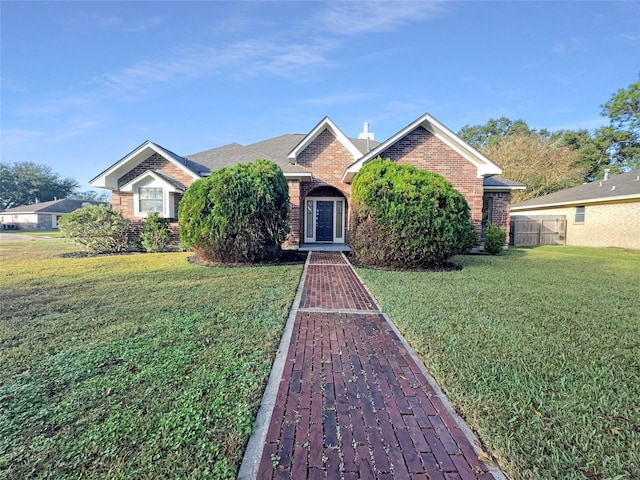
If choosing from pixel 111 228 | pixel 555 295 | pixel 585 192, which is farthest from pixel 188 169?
pixel 585 192

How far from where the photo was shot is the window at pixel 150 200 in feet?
42.5

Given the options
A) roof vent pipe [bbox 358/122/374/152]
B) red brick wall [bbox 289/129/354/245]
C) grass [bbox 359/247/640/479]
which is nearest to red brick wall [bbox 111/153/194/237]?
red brick wall [bbox 289/129/354/245]

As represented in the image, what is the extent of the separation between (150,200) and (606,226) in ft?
82.3

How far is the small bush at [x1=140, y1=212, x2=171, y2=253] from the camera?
12719mm

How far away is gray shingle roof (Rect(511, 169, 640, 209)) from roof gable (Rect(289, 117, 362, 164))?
589 inches

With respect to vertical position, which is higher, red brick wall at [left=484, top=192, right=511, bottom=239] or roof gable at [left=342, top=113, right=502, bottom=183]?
roof gable at [left=342, top=113, right=502, bottom=183]

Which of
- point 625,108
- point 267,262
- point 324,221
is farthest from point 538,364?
point 625,108

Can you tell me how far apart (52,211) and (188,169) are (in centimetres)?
4858

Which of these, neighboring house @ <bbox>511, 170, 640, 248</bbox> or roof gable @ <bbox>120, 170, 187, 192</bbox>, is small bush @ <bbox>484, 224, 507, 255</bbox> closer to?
neighboring house @ <bbox>511, 170, 640, 248</bbox>

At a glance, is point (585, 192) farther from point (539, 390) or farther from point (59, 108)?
point (59, 108)

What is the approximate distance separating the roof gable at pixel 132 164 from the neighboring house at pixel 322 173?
4cm

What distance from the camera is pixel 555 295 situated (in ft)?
20.2

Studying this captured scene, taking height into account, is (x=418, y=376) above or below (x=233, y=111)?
below

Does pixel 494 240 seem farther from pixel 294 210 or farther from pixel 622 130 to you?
pixel 622 130
